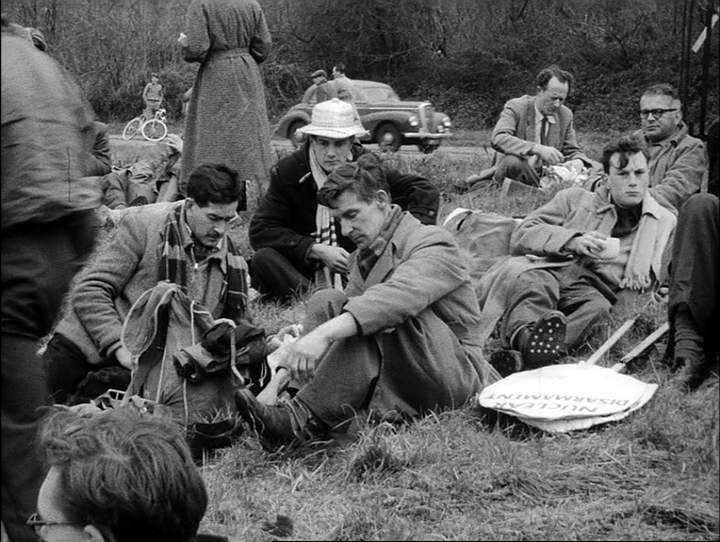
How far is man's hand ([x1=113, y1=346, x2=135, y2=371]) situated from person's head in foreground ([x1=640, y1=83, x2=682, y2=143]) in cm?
376

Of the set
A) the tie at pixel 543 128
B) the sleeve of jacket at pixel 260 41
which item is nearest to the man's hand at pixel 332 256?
→ the sleeve of jacket at pixel 260 41

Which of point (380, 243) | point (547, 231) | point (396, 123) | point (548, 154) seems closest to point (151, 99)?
point (396, 123)

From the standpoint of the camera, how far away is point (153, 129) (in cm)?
2342

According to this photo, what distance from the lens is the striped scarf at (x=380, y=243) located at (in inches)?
192

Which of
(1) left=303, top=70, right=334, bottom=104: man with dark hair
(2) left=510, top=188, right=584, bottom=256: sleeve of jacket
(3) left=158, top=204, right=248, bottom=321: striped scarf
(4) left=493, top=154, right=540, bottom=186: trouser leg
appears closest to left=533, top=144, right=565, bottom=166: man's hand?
(4) left=493, top=154, right=540, bottom=186: trouser leg

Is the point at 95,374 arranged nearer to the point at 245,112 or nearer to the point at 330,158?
the point at 330,158

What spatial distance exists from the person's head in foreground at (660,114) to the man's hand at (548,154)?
5.39 feet

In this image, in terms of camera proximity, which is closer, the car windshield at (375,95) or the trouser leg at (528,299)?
the trouser leg at (528,299)

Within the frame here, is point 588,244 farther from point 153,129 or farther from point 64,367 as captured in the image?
point 153,129

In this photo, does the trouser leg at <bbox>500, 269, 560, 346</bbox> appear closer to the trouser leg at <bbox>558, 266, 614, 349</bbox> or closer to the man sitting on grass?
the trouser leg at <bbox>558, 266, 614, 349</bbox>

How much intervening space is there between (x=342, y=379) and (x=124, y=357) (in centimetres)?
101

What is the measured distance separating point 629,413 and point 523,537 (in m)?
1.21

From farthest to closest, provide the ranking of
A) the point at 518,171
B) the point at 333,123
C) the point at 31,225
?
the point at 518,171
the point at 333,123
the point at 31,225

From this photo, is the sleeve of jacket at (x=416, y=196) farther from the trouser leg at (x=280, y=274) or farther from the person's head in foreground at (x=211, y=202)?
the person's head in foreground at (x=211, y=202)
